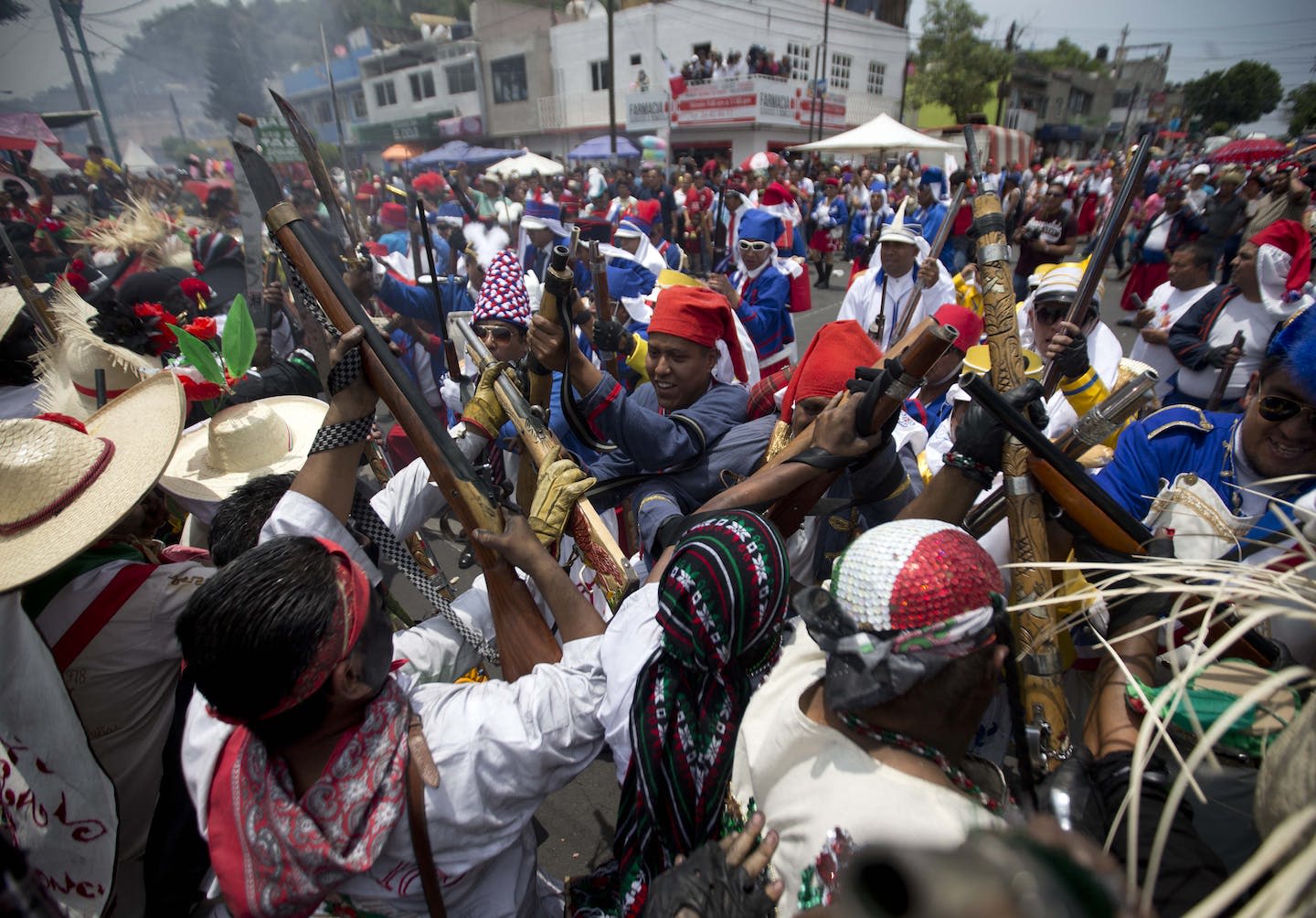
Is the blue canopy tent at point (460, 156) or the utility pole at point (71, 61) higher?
the utility pole at point (71, 61)

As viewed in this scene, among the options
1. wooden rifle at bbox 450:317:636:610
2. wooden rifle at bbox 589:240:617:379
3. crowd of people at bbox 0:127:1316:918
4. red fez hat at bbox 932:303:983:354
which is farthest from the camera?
wooden rifle at bbox 589:240:617:379

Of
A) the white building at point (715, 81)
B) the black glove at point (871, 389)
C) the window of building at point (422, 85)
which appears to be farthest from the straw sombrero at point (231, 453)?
the window of building at point (422, 85)

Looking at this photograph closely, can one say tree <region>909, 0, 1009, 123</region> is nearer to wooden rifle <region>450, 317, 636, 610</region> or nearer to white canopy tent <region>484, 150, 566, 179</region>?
white canopy tent <region>484, 150, 566, 179</region>

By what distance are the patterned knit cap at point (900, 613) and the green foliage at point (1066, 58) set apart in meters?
79.8

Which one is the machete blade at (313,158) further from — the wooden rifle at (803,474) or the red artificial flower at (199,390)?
the wooden rifle at (803,474)

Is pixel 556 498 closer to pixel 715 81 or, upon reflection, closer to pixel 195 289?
pixel 195 289

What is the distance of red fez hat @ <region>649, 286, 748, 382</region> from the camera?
251 cm

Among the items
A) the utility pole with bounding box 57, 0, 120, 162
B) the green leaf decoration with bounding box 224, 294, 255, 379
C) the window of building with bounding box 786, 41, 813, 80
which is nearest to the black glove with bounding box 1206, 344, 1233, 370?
the green leaf decoration with bounding box 224, 294, 255, 379

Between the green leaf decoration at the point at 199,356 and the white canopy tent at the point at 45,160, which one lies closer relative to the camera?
the green leaf decoration at the point at 199,356

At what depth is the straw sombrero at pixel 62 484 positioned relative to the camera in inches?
62.5

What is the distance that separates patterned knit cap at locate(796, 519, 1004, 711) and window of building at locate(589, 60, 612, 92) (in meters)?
39.2

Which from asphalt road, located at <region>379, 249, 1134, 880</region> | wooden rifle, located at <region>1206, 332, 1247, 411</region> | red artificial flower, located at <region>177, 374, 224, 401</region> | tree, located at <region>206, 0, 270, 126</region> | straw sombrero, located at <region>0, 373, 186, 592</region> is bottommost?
asphalt road, located at <region>379, 249, 1134, 880</region>

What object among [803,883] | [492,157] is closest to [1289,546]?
[803,883]

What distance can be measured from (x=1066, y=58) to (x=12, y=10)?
87504 millimetres
